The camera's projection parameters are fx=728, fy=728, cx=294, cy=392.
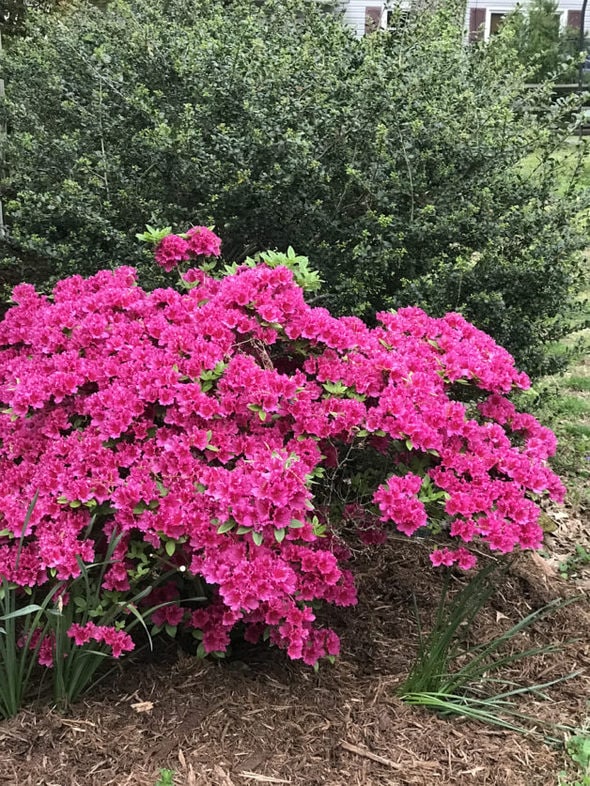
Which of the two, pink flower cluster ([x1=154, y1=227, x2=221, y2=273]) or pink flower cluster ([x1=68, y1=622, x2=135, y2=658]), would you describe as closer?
pink flower cluster ([x1=68, y1=622, x2=135, y2=658])

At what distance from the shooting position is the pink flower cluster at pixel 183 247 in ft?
8.73

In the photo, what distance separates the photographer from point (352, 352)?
2.36 m

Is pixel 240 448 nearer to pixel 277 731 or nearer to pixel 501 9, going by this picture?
pixel 277 731

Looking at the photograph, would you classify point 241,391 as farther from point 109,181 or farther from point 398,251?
point 109,181

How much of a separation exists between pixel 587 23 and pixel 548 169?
20.9 metres

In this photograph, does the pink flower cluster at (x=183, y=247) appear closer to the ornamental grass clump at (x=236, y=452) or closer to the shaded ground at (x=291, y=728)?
the ornamental grass clump at (x=236, y=452)

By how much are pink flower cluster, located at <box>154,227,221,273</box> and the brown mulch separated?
1378 mm

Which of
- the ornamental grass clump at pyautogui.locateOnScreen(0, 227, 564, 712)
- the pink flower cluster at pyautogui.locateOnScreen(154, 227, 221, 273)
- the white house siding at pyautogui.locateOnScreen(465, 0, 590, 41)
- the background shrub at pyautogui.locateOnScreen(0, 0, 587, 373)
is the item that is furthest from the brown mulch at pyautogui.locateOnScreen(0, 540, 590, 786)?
the white house siding at pyautogui.locateOnScreen(465, 0, 590, 41)

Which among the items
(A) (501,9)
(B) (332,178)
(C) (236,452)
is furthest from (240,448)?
(A) (501,9)

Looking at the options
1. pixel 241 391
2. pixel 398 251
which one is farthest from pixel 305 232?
pixel 241 391

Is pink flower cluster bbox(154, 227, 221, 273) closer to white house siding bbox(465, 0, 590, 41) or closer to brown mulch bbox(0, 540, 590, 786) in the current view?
brown mulch bbox(0, 540, 590, 786)

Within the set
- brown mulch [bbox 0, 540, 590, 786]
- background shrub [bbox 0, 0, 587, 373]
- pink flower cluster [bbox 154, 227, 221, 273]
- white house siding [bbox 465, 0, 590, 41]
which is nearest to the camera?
brown mulch [bbox 0, 540, 590, 786]

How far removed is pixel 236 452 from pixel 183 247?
973mm

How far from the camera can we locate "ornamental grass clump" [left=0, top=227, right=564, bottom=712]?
6.24ft
